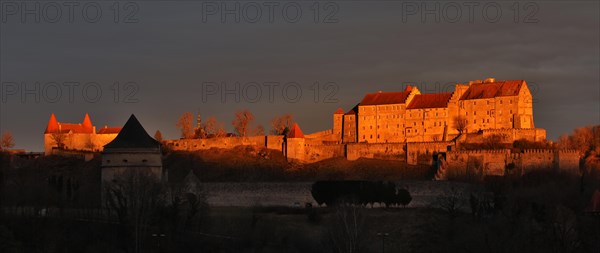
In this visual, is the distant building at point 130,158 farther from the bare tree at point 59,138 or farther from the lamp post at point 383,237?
the bare tree at point 59,138

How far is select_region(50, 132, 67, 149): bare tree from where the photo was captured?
320 ft

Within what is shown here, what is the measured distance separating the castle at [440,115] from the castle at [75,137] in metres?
19.2

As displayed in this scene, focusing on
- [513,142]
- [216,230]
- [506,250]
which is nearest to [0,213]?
[216,230]

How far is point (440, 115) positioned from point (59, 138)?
30770 millimetres

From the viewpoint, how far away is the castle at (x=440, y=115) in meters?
86.1

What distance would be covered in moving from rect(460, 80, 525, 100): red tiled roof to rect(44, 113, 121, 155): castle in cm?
2880

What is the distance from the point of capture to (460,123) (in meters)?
87.9

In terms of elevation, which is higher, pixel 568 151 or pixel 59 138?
pixel 59 138

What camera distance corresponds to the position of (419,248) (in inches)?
2163

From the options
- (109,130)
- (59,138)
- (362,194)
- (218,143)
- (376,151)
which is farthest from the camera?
(109,130)

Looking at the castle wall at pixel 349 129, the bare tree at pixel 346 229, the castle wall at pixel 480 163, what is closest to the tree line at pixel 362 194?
the bare tree at pixel 346 229

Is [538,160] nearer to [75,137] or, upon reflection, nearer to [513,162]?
[513,162]

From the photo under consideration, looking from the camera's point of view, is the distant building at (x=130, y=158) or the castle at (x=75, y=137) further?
the castle at (x=75, y=137)

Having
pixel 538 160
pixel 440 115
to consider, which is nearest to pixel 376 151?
pixel 440 115
